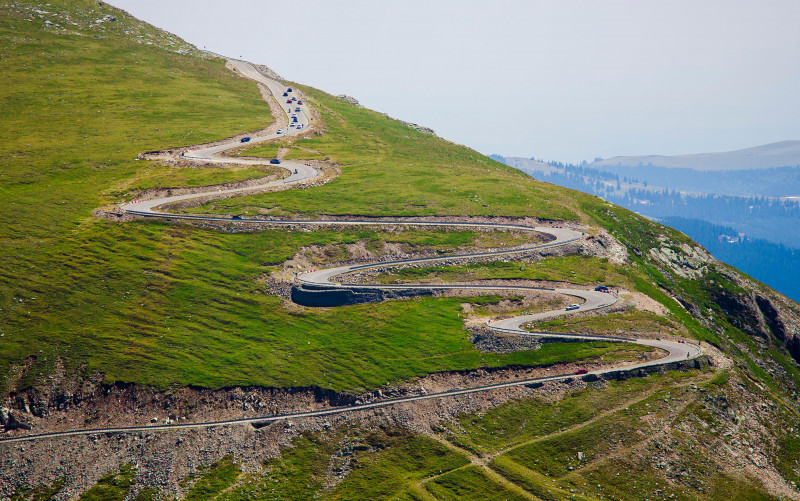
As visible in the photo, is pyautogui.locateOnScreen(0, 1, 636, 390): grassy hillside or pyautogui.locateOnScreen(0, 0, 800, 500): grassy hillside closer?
pyautogui.locateOnScreen(0, 0, 800, 500): grassy hillside

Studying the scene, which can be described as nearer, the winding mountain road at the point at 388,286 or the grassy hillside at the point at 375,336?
the grassy hillside at the point at 375,336

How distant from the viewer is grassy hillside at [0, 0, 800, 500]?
71.9 m

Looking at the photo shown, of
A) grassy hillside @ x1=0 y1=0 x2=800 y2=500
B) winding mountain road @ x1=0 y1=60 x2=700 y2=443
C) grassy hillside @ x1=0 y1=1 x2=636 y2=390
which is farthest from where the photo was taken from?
grassy hillside @ x1=0 y1=1 x2=636 y2=390

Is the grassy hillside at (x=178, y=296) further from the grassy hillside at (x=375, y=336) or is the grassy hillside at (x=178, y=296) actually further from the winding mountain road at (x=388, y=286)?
the winding mountain road at (x=388, y=286)

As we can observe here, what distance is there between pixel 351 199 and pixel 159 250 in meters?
51.9

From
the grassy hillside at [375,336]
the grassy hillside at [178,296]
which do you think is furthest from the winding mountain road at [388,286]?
the grassy hillside at [178,296]

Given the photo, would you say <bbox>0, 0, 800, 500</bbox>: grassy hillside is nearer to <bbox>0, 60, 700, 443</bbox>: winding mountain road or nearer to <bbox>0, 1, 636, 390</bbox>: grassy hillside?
<bbox>0, 1, 636, 390</bbox>: grassy hillside

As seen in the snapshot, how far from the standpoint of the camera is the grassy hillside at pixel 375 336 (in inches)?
2830

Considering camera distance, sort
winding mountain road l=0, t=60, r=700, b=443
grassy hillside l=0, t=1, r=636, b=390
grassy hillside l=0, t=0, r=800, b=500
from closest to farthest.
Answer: grassy hillside l=0, t=0, r=800, b=500 < winding mountain road l=0, t=60, r=700, b=443 < grassy hillside l=0, t=1, r=636, b=390

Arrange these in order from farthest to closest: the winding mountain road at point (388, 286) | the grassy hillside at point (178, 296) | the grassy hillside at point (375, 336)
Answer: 1. the grassy hillside at point (178, 296)
2. the winding mountain road at point (388, 286)
3. the grassy hillside at point (375, 336)

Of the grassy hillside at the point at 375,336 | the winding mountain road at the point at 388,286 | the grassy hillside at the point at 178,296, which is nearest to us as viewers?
the grassy hillside at the point at 375,336

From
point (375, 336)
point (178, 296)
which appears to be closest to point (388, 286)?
point (375, 336)

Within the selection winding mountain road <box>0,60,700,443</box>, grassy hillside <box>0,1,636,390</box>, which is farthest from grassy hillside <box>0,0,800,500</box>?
winding mountain road <box>0,60,700,443</box>

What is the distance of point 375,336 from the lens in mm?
95125
